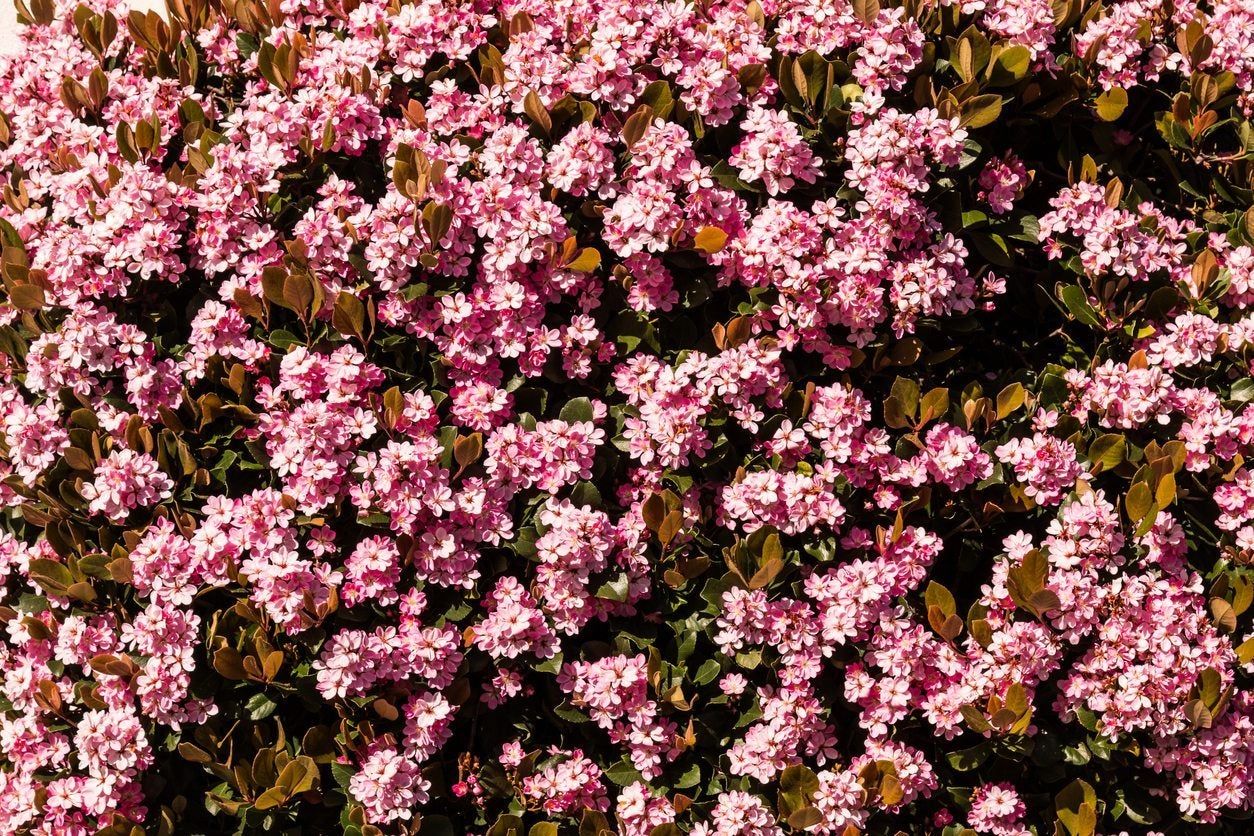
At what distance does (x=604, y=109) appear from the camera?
369 cm

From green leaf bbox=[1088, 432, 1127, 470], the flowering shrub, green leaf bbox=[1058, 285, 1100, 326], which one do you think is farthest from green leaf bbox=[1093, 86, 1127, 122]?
green leaf bbox=[1088, 432, 1127, 470]

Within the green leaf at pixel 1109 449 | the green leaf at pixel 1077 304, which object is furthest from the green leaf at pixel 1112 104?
the green leaf at pixel 1109 449

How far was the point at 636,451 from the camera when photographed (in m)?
3.40

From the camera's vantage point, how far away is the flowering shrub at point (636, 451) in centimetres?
333

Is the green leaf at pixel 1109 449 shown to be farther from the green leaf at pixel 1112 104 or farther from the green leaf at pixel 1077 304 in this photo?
the green leaf at pixel 1112 104

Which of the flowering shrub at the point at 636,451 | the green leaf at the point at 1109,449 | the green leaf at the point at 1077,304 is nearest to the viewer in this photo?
the flowering shrub at the point at 636,451

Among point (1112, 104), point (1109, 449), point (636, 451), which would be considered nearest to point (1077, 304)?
point (1109, 449)

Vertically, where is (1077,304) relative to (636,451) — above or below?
above

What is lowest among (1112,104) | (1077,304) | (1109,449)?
(1109,449)

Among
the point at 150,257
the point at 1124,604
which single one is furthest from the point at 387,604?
the point at 1124,604

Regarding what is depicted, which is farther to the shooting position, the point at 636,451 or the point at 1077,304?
the point at 1077,304

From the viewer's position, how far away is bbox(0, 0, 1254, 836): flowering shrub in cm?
333

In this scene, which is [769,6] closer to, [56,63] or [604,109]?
[604,109]

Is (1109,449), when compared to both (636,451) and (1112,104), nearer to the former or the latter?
(1112,104)
